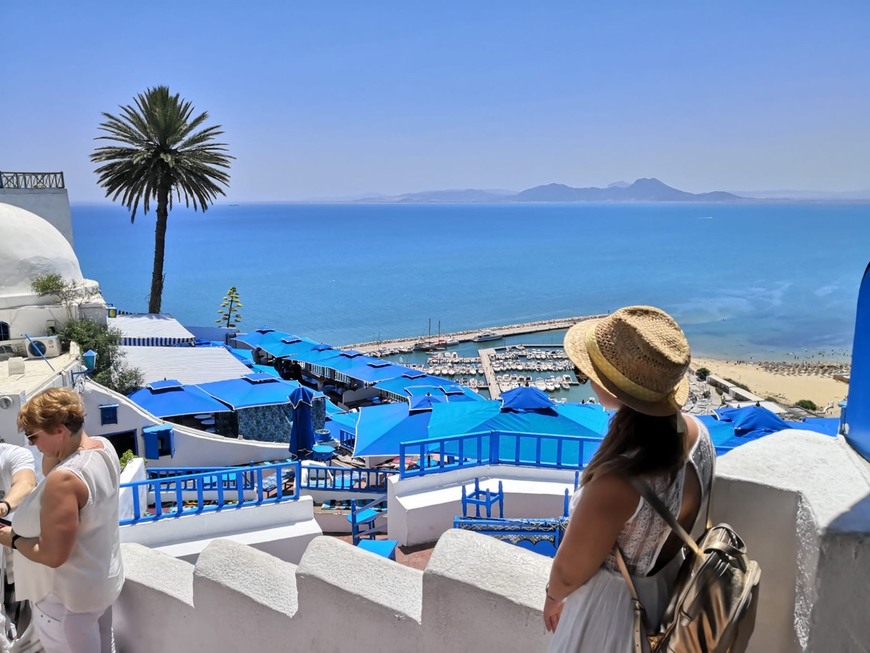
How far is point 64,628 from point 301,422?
1204cm

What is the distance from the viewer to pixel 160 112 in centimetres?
2770

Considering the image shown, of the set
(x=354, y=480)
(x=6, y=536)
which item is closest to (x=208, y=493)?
(x=354, y=480)

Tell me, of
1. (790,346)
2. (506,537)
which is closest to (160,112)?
(506,537)

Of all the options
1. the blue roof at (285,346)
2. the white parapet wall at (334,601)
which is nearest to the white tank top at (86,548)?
the white parapet wall at (334,601)

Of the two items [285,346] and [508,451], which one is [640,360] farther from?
[285,346]

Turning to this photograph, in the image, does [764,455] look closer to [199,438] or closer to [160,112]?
[199,438]

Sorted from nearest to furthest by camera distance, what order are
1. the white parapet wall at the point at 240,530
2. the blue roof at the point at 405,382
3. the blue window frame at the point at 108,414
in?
the white parapet wall at the point at 240,530, the blue window frame at the point at 108,414, the blue roof at the point at 405,382

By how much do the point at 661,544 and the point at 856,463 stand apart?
802 millimetres

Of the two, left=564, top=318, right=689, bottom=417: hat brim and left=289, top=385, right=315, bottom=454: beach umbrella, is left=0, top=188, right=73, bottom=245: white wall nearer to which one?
left=289, top=385, right=315, bottom=454: beach umbrella

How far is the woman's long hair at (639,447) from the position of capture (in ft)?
5.10

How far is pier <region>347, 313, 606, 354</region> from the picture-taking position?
184 ft

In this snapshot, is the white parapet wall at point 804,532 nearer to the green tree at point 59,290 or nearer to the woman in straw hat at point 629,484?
the woman in straw hat at point 629,484

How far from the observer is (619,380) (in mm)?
1610

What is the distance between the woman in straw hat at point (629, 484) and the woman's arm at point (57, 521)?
70.2 inches
